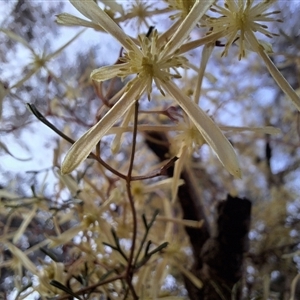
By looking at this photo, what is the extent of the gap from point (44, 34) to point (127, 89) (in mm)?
488

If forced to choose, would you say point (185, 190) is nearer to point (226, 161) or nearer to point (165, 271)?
point (165, 271)

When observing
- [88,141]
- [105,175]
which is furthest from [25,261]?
[88,141]

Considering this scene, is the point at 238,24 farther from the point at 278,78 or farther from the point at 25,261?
the point at 25,261

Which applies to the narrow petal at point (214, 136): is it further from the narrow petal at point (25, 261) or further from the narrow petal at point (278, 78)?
the narrow petal at point (25, 261)

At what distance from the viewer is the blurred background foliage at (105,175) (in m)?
0.41

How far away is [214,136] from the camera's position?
0.75ft

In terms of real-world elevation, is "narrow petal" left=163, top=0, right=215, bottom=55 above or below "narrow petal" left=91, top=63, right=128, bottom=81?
above

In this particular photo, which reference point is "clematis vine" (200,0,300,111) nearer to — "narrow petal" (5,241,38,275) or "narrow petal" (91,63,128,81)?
"narrow petal" (91,63,128,81)

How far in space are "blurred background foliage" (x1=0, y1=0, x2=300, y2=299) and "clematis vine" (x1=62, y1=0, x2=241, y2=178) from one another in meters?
0.07

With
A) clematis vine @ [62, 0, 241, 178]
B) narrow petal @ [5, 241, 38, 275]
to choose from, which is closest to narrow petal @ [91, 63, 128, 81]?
clematis vine @ [62, 0, 241, 178]

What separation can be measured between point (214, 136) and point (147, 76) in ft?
0.18

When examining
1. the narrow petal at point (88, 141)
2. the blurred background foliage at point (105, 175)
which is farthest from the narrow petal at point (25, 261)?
the narrow petal at point (88, 141)

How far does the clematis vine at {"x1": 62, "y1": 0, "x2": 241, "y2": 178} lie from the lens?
0.76ft

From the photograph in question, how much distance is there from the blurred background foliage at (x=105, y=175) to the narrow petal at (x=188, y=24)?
0.08m
